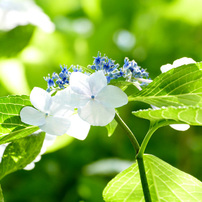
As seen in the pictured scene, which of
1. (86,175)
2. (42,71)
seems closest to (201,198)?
(86,175)

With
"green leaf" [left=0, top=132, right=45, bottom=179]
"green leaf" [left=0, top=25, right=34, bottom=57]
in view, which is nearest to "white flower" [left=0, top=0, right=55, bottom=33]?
"green leaf" [left=0, top=25, right=34, bottom=57]

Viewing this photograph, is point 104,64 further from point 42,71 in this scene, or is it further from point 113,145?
point 42,71

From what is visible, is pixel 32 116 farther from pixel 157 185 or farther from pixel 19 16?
pixel 19 16

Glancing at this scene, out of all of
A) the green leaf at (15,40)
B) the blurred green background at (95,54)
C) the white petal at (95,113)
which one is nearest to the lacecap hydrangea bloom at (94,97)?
the white petal at (95,113)

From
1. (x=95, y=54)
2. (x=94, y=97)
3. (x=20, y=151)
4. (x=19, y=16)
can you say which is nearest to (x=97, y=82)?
(x=94, y=97)

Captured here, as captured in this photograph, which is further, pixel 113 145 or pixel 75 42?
pixel 75 42

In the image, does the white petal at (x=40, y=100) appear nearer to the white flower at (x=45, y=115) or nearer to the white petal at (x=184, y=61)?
the white flower at (x=45, y=115)
